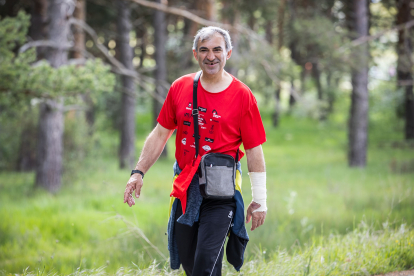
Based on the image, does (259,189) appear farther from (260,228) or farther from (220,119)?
(260,228)

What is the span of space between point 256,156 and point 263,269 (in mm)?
1189

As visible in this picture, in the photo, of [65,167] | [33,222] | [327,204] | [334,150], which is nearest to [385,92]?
[334,150]

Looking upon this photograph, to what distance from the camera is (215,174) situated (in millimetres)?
2875

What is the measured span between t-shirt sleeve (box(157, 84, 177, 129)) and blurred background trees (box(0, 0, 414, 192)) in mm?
3956

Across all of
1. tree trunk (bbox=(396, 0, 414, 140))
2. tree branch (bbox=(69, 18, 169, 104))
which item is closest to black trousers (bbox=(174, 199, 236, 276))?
tree branch (bbox=(69, 18, 169, 104))

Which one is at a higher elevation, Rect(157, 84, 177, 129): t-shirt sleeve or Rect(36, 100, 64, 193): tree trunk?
Rect(157, 84, 177, 129): t-shirt sleeve

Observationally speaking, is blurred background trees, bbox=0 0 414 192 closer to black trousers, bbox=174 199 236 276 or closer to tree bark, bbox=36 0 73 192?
tree bark, bbox=36 0 73 192

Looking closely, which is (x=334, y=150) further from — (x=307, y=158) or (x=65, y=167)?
(x=65, y=167)

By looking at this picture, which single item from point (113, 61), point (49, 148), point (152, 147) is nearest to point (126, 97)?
point (113, 61)

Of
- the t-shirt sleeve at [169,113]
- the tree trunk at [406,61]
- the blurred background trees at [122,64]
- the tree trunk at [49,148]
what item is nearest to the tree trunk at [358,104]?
the blurred background trees at [122,64]

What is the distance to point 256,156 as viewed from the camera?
300cm

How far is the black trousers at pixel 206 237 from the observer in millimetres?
2787

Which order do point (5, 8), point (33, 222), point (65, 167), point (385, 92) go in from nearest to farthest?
point (33, 222), point (65, 167), point (5, 8), point (385, 92)

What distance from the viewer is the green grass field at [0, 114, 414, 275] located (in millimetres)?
3965
